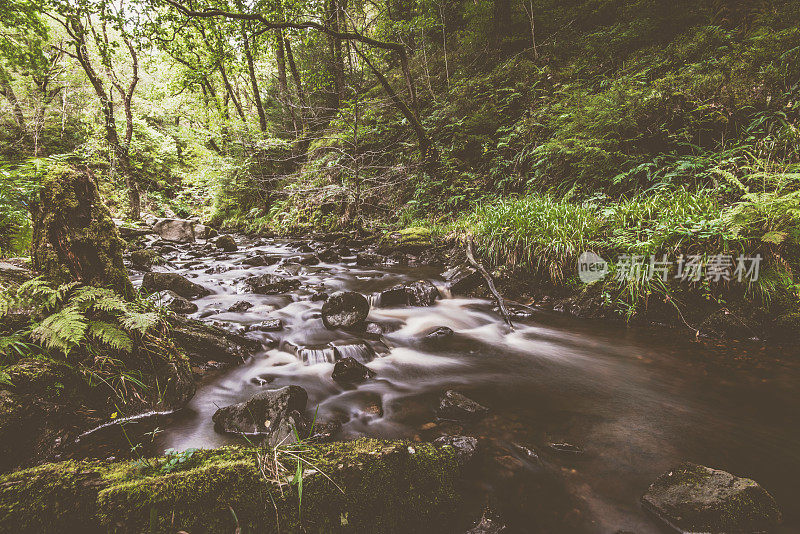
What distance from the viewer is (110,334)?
244 cm

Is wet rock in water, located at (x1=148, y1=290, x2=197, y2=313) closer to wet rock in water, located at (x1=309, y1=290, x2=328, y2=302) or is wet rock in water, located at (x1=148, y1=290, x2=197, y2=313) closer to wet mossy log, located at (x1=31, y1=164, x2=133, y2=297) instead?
wet rock in water, located at (x1=309, y1=290, x2=328, y2=302)

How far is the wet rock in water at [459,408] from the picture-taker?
2.79 metres

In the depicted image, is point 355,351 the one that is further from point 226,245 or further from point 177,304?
point 226,245

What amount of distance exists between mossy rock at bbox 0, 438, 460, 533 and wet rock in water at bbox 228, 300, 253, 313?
424 centimetres

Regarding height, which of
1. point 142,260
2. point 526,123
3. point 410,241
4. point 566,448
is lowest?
point 566,448

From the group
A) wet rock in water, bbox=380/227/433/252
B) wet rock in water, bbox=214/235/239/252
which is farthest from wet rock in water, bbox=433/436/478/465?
wet rock in water, bbox=214/235/239/252

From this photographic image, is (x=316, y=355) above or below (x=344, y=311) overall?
below

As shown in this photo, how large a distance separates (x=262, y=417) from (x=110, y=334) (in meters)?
1.34

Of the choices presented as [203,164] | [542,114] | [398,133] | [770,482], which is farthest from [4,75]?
[770,482]

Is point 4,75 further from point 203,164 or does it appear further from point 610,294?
point 610,294

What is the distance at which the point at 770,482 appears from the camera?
2.03m

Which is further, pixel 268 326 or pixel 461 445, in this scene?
pixel 268 326

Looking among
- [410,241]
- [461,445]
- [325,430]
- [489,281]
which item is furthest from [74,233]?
[410,241]

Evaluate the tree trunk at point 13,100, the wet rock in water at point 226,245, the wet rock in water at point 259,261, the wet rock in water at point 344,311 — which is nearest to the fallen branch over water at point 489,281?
the wet rock in water at point 344,311
